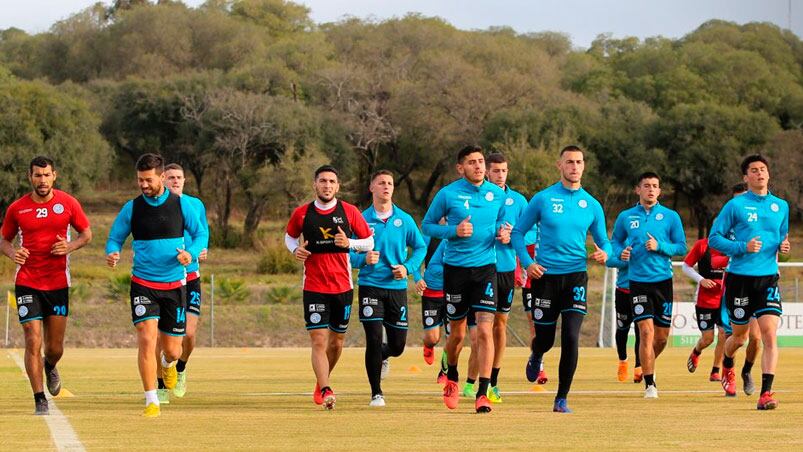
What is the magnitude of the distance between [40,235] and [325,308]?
8.62 ft

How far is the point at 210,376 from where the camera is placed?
18828 millimetres

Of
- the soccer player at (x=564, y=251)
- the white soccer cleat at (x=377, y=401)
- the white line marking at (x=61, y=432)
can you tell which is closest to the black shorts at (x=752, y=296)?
the soccer player at (x=564, y=251)

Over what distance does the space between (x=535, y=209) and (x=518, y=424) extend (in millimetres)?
2482

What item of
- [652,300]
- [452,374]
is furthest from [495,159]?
[452,374]

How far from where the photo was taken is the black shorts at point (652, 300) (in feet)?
52.2

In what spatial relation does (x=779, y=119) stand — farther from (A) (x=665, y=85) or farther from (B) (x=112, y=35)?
(B) (x=112, y=35)

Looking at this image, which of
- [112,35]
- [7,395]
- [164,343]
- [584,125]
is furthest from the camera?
[112,35]

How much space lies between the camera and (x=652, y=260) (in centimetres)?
1598

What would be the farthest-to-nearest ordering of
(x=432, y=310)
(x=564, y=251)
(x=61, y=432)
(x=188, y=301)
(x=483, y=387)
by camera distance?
(x=432, y=310) → (x=188, y=301) → (x=564, y=251) → (x=483, y=387) → (x=61, y=432)

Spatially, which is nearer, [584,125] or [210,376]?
[210,376]

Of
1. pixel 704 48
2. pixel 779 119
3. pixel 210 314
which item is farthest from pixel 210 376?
pixel 704 48

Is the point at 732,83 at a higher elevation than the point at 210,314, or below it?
higher

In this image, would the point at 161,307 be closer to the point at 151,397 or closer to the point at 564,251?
the point at 151,397

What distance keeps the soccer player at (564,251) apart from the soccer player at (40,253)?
4.10m
